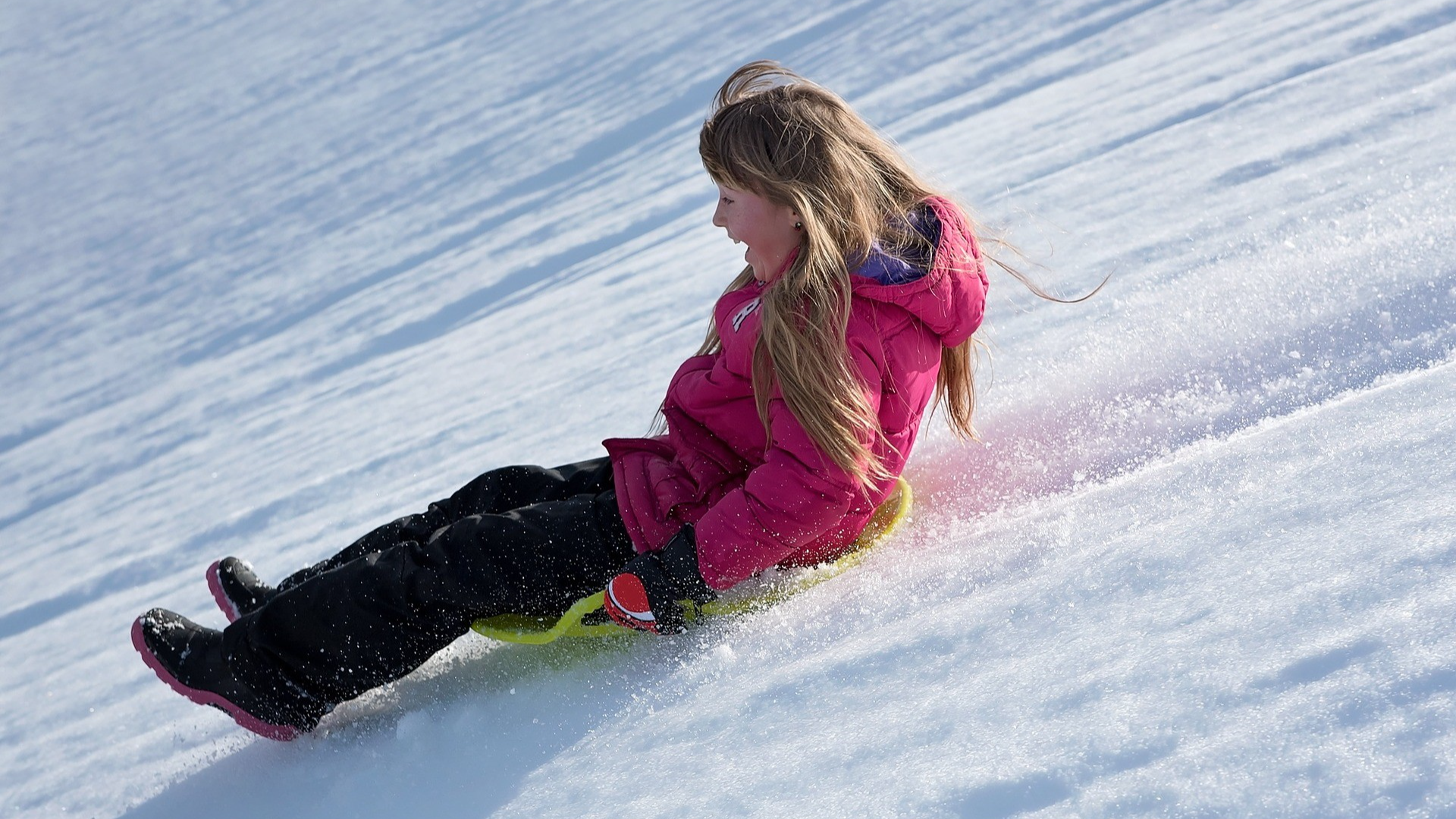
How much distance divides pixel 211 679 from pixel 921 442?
157 cm

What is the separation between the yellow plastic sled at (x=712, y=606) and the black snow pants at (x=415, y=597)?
0.03 metres

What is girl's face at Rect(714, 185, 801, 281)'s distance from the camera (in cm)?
196

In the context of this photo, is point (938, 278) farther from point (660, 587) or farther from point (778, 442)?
point (660, 587)

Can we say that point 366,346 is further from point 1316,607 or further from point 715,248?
point 1316,607

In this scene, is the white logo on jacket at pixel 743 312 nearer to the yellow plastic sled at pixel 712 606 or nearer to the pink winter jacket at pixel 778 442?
the pink winter jacket at pixel 778 442

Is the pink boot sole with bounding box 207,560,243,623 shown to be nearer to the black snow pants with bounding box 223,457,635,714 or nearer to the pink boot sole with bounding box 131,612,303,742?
the pink boot sole with bounding box 131,612,303,742

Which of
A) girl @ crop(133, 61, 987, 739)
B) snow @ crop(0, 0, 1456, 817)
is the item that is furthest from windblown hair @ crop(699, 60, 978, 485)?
snow @ crop(0, 0, 1456, 817)

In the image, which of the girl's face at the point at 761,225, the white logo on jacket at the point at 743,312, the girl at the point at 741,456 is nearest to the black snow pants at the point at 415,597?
the girl at the point at 741,456

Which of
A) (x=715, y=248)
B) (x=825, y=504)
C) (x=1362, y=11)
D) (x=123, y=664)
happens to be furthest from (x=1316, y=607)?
(x=1362, y=11)

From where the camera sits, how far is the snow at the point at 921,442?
56.6 inches

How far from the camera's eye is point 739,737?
1675 mm

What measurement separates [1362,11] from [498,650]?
14.9 feet

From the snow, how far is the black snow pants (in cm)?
11

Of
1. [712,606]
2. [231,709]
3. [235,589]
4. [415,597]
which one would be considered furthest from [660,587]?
[235,589]
